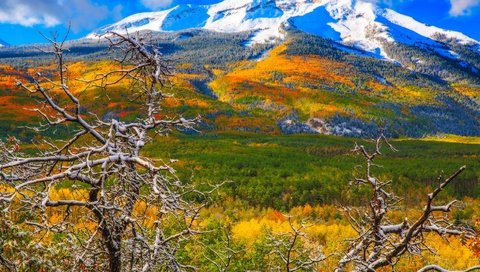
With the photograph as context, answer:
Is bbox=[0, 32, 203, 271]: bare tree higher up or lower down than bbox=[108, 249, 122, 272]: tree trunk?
higher up

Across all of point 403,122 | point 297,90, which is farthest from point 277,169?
point 297,90

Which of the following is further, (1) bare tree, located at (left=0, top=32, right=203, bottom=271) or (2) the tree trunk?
(2) the tree trunk

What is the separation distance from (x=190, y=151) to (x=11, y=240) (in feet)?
316

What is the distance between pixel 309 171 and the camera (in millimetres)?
87875

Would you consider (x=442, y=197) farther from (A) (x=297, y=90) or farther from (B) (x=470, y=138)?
(A) (x=297, y=90)

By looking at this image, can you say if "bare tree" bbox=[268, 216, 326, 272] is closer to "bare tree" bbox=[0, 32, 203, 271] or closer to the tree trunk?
"bare tree" bbox=[0, 32, 203, 271]

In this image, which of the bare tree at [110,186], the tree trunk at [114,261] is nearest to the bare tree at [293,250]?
the bare tree at [110,186]

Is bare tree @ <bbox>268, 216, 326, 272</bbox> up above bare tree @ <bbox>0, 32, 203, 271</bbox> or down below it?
below

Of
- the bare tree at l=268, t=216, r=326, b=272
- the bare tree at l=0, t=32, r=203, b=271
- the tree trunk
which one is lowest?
the bare tree at l=268, t=216, r=326, b=272

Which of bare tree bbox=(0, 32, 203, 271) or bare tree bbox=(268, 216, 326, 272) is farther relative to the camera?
bare tree bbox=(268, 216, 326, 272)

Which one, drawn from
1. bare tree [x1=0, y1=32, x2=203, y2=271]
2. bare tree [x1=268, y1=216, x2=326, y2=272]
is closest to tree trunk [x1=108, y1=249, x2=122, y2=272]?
bare tree [x1=0, y1=32, x2=203, y2=271]

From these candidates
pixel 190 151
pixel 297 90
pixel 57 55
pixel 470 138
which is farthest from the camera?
pixel 297 90

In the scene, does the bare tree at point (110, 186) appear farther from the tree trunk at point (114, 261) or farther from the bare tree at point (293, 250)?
the bare tree at point (293, 250)

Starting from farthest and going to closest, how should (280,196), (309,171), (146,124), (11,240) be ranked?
1. (309,171)
2. (280,196)
3. (11,240)
4. (146,124)
